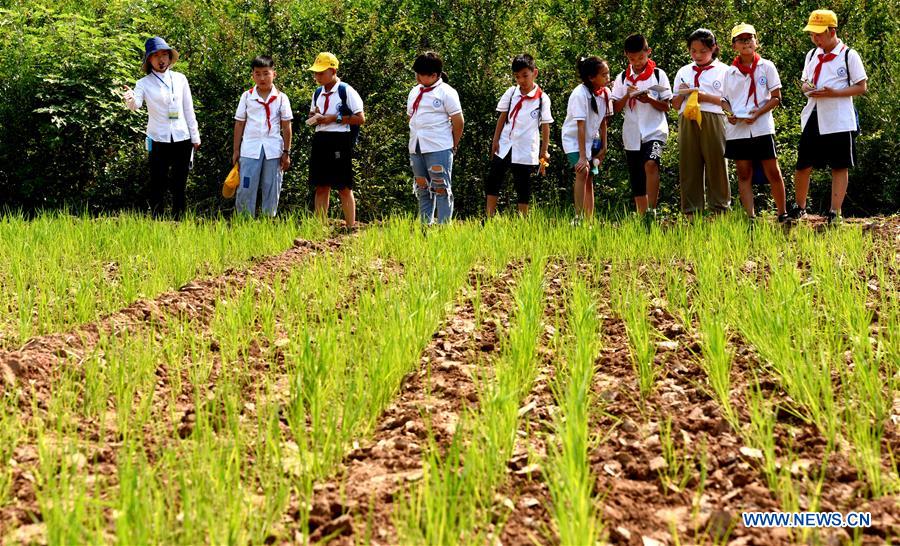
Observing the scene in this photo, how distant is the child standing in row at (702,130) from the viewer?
273 inches

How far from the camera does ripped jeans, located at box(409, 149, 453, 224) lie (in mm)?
7762

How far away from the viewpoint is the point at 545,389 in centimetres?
340

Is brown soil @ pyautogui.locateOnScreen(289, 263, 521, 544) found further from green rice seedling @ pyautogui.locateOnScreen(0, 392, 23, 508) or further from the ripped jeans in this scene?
the ripped jeans

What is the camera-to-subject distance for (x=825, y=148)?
262 inches

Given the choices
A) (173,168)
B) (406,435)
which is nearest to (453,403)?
(406,435)

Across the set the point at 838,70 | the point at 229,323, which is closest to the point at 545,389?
the point at 229,323

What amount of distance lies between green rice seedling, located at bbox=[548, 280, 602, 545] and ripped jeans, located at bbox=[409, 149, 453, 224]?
4.37m

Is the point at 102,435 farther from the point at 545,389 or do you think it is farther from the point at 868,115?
the point at 868,115

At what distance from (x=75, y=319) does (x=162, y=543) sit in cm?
269

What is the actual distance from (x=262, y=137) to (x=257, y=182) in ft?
1.31

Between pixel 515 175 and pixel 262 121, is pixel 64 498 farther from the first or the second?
pixel 262 121

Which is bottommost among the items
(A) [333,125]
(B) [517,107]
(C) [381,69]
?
(A) [333,125]

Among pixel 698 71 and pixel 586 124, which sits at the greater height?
pixel 698 71

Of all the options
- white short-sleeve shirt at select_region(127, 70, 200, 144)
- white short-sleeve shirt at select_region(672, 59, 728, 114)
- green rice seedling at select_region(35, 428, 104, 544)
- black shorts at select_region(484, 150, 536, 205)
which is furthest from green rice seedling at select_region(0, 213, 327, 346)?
white short-sleeve shirt at select_region(672, 59, 728, 114)
